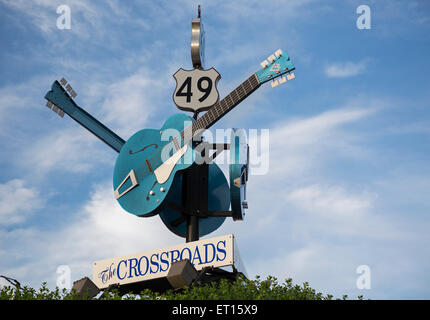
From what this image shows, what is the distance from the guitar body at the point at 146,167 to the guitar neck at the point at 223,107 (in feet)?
1.00

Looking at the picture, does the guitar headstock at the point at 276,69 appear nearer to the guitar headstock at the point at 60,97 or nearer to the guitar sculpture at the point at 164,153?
the guitar sculpture at the point at 164,153

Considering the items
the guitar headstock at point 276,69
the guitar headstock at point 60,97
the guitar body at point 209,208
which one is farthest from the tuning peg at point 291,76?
the guitar headstock at point 60,97

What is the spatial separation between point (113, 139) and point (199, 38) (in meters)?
4.39

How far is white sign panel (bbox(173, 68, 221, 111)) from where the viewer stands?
19.2 meters

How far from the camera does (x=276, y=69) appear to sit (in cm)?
1772

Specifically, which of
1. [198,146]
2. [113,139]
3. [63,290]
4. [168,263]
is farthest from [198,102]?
[63,290]

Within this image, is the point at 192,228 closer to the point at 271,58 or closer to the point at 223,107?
the point at 223,107

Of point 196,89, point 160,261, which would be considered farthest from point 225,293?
point 196,89

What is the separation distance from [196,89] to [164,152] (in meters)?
2.47

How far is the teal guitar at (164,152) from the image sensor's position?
17812 mm

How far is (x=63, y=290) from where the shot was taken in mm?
12500
